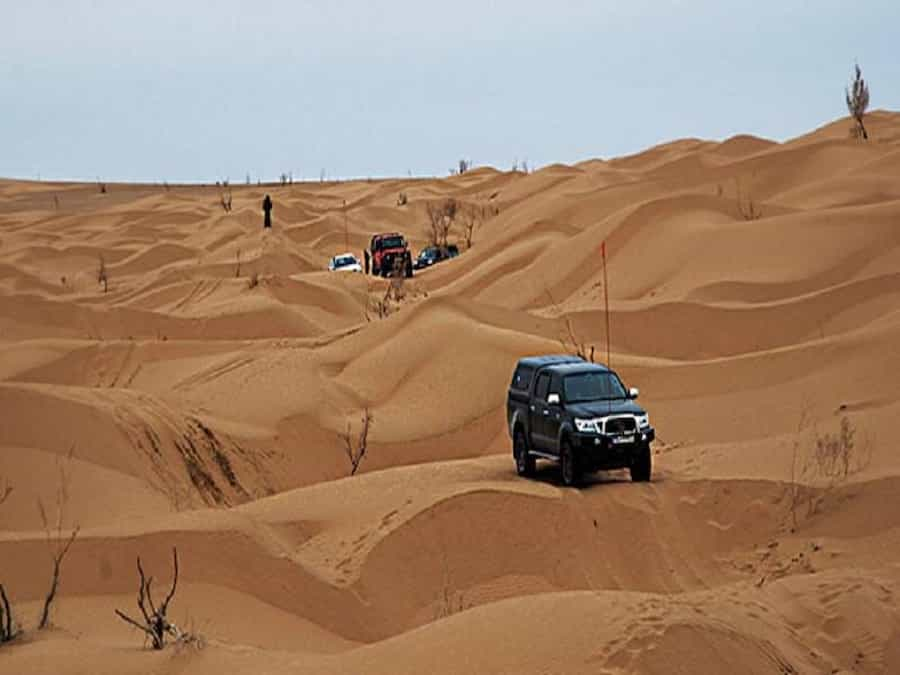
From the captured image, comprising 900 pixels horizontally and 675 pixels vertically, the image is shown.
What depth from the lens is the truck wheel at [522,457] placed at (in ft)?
54.7

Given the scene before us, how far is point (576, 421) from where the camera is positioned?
1554cm

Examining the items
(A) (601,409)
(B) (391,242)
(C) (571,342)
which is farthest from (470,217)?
(A) (601,409)

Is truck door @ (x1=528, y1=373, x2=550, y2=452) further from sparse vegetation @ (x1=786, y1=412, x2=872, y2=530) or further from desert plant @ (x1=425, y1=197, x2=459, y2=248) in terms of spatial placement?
desert plant @ (x1=425, y1=197, x2=459, y2=248)

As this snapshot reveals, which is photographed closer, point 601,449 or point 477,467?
point 601,449

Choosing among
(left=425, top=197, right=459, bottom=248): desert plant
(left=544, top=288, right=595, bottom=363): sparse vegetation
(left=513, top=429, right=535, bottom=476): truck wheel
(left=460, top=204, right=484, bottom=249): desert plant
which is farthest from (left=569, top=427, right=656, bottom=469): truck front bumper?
(left=460, top=204, right=484, bottom=249): desert plant

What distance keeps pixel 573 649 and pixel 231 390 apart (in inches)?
628

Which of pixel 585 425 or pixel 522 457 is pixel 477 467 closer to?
pixel 522 457

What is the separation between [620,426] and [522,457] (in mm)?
1497

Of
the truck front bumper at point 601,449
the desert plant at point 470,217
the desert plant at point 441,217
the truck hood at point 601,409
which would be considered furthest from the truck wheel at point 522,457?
the desert plant at point 470,217

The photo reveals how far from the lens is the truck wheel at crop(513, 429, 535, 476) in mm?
16672

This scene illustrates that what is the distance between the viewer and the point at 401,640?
9.06 metres

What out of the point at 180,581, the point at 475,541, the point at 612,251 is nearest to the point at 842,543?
the point at 475,541

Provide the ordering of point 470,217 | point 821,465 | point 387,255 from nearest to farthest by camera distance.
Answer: point 821,465
point 387,255
point 470,217

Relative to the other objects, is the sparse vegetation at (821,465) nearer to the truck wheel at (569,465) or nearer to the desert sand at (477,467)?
the desert sand at (477,467)
